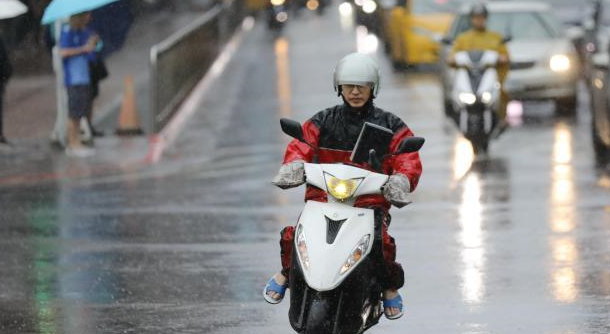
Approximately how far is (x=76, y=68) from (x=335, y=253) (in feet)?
39.7

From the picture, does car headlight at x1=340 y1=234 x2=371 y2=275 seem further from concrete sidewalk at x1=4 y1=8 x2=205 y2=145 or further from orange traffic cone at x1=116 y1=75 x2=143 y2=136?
orange traffic cone at x1=116 y1=75 x2=143 y2=136

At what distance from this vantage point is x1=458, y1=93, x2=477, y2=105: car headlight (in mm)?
18266

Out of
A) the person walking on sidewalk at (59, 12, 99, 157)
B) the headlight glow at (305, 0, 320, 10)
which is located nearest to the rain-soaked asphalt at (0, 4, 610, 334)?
the person walking on sidewalk at (59, 12, 99, 157)

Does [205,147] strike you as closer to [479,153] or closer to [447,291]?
[479,153]

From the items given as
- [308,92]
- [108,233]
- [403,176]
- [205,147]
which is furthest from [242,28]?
[403,176]

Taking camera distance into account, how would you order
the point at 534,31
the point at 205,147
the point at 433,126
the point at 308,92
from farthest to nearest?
the point at 308,92, the point at 534,31, the point at 433,126, the point at 205,147

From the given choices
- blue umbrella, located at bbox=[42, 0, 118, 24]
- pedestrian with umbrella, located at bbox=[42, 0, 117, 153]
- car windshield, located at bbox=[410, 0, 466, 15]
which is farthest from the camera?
car windshield, located at bbox=[410, 0, 466, 15]

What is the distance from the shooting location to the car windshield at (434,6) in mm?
30817

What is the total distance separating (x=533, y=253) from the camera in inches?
455

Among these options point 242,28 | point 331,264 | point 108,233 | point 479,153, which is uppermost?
point 331,264

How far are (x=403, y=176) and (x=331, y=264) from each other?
588 millimetres

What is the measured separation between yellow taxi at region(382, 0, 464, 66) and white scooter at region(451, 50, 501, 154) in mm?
10685

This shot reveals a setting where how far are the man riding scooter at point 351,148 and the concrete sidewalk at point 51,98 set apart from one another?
12.7 meters

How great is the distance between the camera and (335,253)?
7289 mm
